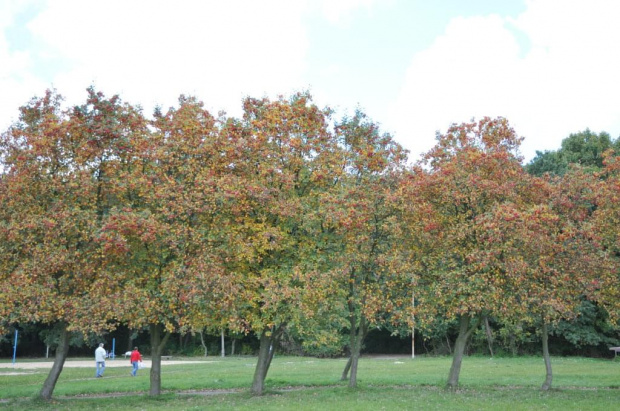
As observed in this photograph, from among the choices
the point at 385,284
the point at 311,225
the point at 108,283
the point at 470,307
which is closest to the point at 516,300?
→ the point at 470,307

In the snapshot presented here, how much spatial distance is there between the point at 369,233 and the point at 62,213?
11.1 meters

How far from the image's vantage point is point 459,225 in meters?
21.5

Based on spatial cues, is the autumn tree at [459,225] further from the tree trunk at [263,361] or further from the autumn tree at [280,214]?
the tree trunk at [263,361]

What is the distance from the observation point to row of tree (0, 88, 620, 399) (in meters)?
19.5

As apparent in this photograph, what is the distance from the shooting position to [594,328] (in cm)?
5103

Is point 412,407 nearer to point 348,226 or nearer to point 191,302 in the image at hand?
point 348,226

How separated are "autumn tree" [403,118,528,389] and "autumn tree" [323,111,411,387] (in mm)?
824

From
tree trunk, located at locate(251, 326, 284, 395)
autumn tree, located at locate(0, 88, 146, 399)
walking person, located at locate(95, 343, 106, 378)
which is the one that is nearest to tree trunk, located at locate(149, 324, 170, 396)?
autumn tree, located at locate(0, 88, 146, 399)

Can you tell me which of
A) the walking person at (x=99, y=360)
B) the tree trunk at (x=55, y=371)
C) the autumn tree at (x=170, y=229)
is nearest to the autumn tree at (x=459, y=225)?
the autumn tree at (x=170, y=229)

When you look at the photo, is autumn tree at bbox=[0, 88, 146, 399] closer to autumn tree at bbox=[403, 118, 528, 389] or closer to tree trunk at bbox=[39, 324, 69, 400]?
tree trunk at bbox=[39, 324, 69, 400]

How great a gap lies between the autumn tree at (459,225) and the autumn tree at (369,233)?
2.70ft

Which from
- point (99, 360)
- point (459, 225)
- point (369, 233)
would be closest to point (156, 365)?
point (369, 233)

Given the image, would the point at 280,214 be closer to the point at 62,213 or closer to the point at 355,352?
the point at 355,352

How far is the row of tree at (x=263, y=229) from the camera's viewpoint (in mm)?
19484
